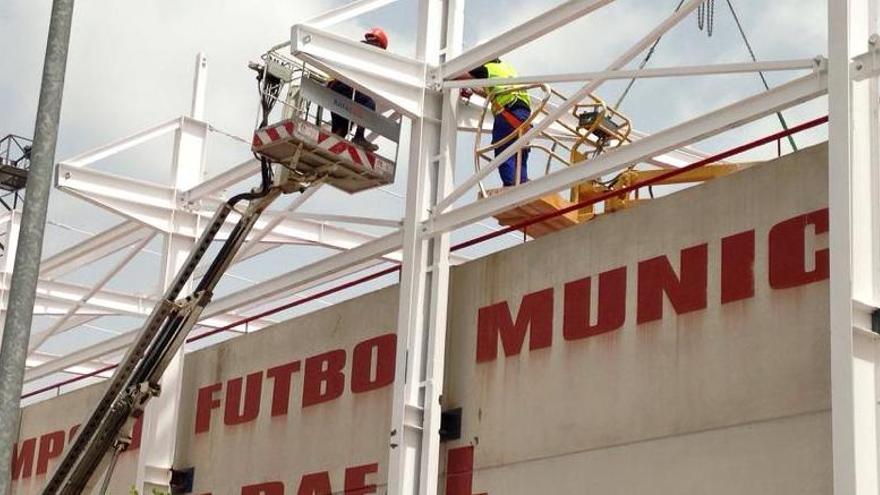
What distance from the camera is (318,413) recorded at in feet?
76.9

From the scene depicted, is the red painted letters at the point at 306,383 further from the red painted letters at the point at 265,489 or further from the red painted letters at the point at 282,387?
the red painted letters at the point at 265,489

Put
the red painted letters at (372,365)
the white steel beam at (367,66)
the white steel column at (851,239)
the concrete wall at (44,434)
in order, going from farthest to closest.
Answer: the concrete wall at (44,434), the red painted letters at (372,365), the white steel beam at (367,66), the white steel column at (851,239)

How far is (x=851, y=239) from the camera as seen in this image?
1577 centimetres

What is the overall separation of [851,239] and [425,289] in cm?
708

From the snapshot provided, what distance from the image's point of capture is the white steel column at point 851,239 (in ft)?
49.9

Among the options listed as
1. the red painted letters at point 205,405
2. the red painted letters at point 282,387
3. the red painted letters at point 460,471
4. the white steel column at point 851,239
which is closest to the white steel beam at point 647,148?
the white steel column at point 851,239

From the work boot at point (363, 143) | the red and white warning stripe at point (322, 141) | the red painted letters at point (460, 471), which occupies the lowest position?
the red painted letters at point (460, 471)

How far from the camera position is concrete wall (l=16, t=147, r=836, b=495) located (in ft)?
55.1

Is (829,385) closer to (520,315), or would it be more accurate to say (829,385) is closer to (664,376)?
(664,376)

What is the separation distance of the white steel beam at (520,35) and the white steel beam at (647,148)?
1.94 meters

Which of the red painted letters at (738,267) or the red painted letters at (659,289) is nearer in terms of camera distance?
the red painted letters at (659,289)

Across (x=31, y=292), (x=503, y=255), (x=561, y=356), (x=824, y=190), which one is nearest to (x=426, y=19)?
(x=503, y=255)

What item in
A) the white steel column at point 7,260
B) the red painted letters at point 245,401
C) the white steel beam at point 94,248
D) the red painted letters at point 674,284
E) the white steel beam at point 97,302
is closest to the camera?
the red painted letters at point 674,284

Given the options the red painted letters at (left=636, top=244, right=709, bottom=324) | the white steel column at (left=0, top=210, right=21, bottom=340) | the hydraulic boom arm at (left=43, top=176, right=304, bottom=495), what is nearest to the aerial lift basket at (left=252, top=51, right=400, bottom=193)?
the hydraulic boom arm at (left=43, top=176, right=304, bottom=495)
